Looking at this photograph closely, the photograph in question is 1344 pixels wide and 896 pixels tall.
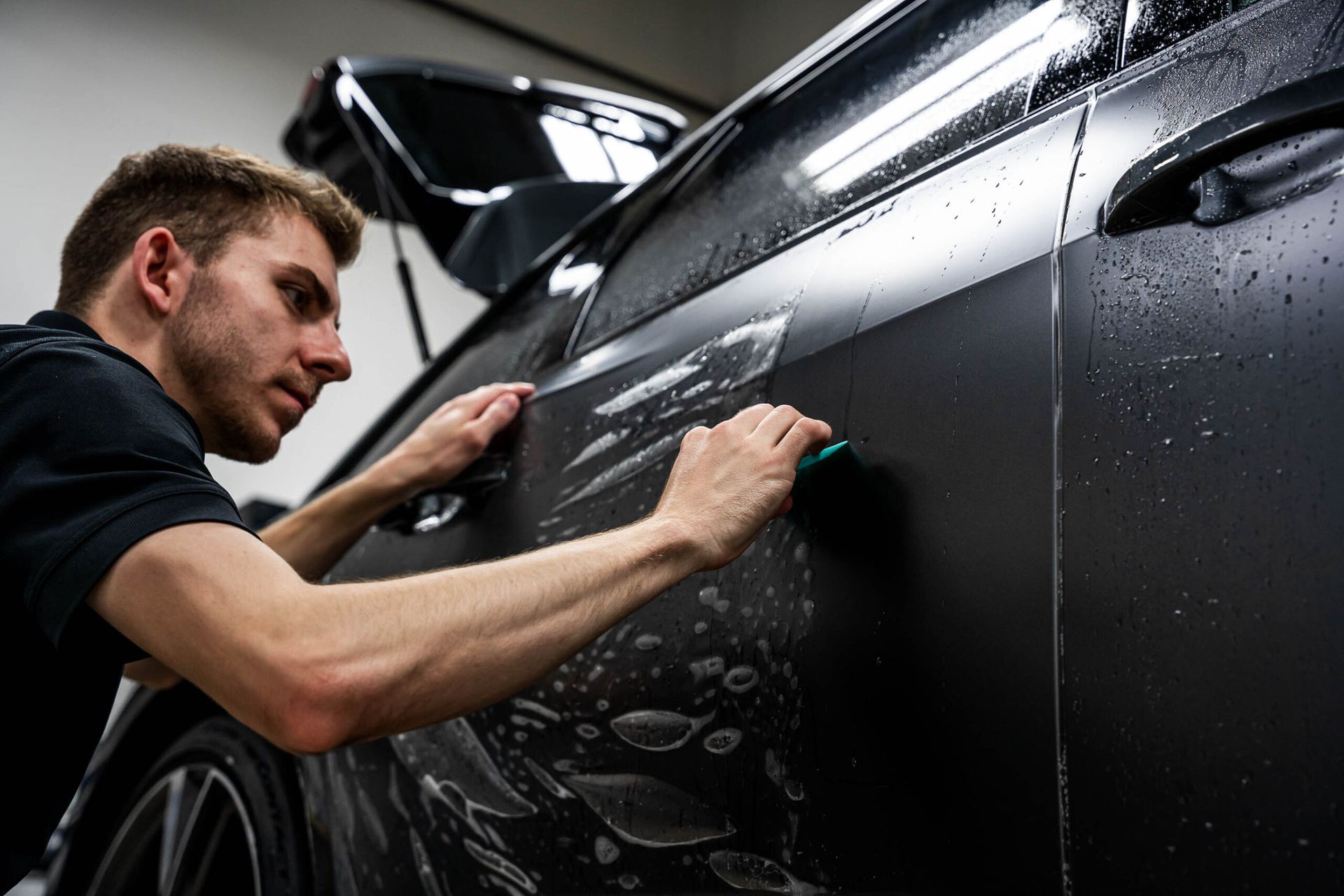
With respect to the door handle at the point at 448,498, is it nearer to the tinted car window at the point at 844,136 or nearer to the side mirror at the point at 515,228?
the tinted car window at the point at 844,136

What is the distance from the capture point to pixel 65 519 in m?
0.82

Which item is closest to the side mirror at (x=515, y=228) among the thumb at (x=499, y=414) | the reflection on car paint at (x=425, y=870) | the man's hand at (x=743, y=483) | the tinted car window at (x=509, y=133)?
the tinted car window at (x=509, y=133)

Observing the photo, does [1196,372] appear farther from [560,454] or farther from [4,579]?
[4,579]

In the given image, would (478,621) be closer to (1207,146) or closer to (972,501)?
(972,501)

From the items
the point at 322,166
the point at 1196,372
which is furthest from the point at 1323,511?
the point at 322,166

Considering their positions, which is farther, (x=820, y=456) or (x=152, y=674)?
(x=152, y=674)

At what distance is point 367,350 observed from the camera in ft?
15.2

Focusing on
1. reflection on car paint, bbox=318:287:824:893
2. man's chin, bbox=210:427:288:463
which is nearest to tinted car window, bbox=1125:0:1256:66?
reflection on car paint, bbox=318:287:824:893

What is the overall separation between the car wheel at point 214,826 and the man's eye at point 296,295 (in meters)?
0.61

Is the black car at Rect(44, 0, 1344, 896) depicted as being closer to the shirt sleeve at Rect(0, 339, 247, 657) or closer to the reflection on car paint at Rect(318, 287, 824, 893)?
the reflection on car paint at Rect(318, 287, 824, 893)

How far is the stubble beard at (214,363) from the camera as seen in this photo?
47.2 inches

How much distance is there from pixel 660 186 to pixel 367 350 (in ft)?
11.1

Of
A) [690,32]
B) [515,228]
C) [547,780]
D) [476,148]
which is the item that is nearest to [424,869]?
[547,780]

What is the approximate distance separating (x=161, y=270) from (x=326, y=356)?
0.67 ft
